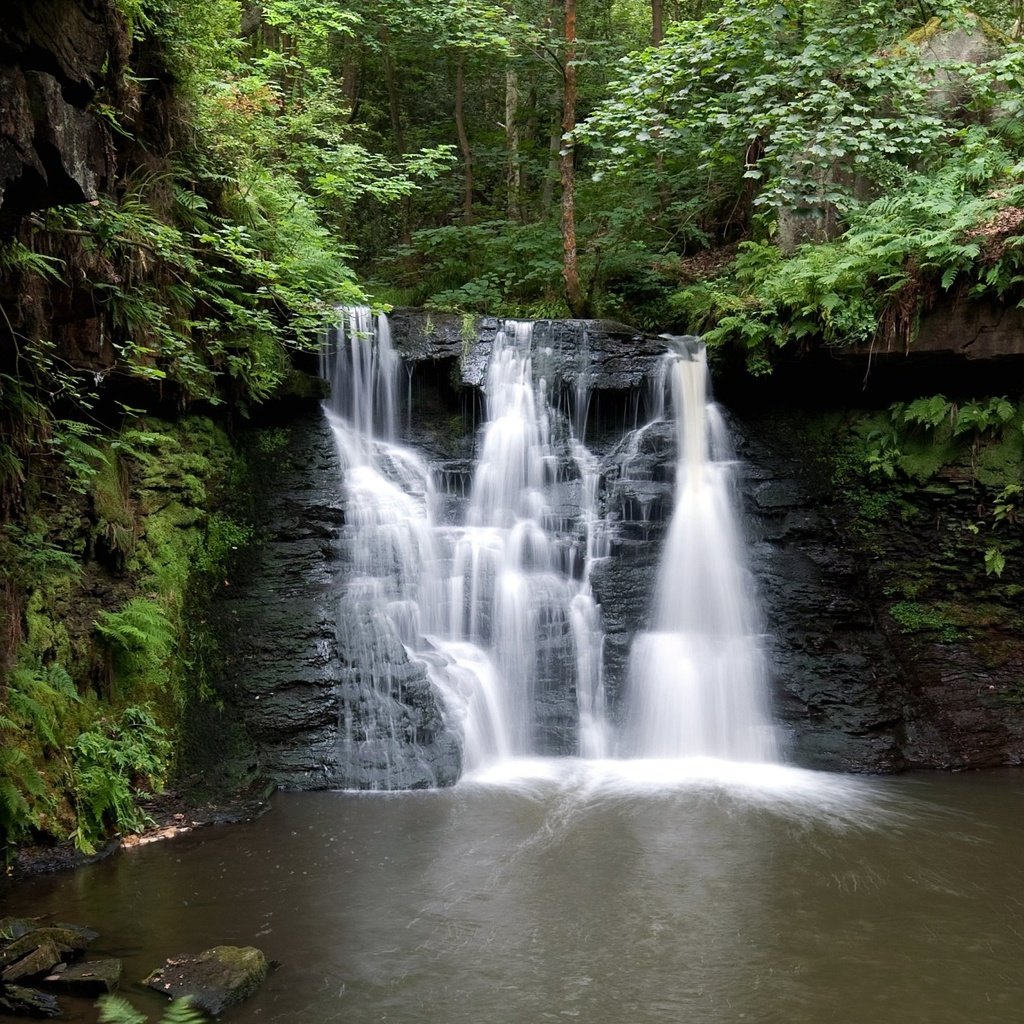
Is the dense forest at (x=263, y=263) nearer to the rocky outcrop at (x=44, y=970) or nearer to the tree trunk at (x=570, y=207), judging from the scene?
the tree trunk at (x=570, y=207)

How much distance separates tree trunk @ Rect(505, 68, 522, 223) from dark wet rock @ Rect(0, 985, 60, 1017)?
1615cm

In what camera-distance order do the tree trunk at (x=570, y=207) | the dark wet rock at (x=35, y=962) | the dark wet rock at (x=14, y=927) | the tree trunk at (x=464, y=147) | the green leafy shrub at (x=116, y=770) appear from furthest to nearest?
the tree trunk at (x=464, y=147) → the tree trunk at (x=570, y=207) → the green leafy shrub at (x=116, y=770) → the dark wet rock at (x=14, y=927) → the dark wet rock at (x=35, y=962)

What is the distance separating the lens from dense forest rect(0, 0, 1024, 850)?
265 inches

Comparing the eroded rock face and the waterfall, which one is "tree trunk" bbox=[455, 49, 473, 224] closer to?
the waterfall

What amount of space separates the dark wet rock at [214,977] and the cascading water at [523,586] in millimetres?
3654

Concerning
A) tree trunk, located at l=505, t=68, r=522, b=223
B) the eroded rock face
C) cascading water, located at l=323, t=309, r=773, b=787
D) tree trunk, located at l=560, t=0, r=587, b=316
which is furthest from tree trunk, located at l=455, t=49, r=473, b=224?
the eroded rock face

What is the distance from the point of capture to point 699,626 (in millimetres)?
10594

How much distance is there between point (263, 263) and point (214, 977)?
A: 21.5ft

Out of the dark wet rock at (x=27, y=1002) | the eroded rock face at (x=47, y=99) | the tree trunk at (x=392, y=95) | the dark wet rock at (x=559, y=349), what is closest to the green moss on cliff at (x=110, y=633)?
the dark wet rock at (x=27, y=1002)

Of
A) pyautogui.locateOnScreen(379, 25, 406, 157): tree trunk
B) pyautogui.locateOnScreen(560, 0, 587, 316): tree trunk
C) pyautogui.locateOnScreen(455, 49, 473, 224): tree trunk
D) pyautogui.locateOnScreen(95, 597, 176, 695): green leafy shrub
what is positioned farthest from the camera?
pyautogui.locateOnScreen(379, 25, 406, 157): tree trunk

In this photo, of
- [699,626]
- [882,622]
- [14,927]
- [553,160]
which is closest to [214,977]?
[14,927]

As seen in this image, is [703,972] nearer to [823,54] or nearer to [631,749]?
[631,749]

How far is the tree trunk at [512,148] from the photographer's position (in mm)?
18234

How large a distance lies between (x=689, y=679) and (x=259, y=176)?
23.8ft
